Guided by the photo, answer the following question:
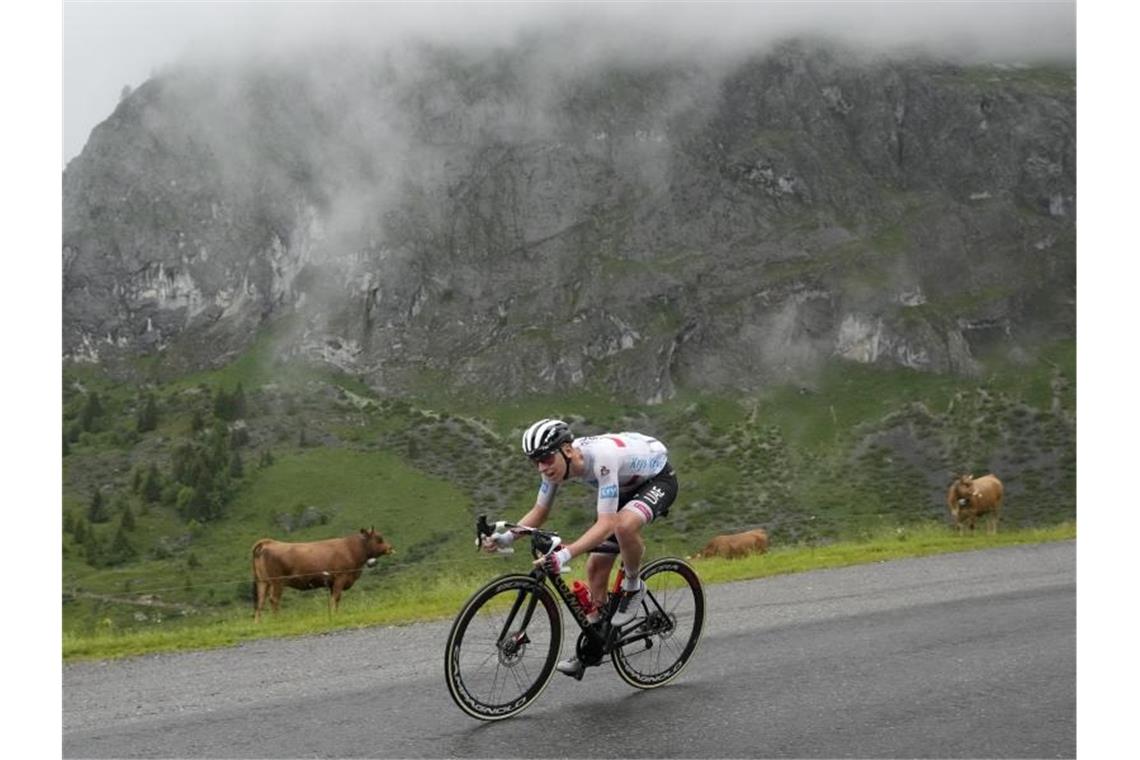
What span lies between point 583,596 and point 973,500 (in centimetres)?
2377

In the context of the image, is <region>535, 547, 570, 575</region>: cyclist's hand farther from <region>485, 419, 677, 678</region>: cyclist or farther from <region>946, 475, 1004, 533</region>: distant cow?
<region>946, 475, 1004, 533</region>: distant cow

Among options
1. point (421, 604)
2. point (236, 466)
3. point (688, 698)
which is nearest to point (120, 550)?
point (236, 466)

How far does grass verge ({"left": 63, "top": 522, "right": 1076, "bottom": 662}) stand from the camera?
1190 centimetres

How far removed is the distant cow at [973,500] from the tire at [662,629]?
66.8 ft

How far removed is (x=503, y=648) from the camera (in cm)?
805

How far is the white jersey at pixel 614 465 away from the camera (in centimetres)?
812

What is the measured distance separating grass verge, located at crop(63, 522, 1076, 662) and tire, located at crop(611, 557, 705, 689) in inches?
163

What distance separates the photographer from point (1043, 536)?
20.0 metres

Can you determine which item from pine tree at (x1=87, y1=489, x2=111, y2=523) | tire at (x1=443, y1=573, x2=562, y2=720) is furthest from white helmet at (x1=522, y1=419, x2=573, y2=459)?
pine tree at (x1=87, y1=489, x2=111, y2=523)

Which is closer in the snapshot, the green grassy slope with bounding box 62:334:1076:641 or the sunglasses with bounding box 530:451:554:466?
the sunglasses with bounding box 530:451:554:466

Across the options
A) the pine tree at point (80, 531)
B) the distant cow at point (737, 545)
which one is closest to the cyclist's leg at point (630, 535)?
the distant cow at point (737, 545)

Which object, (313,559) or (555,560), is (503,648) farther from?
(313,559)
